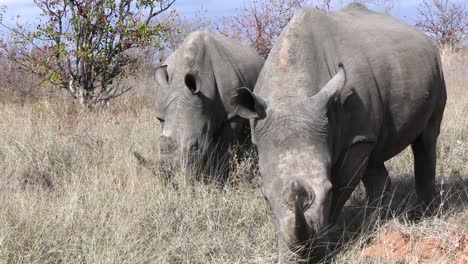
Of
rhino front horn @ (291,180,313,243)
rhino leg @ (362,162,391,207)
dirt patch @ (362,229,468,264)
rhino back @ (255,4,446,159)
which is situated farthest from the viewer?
rhino leg @ (362,162,391,207)

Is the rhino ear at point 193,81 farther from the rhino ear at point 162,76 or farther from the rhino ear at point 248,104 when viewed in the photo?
the rhino ear at point 248,104

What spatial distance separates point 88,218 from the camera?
4621 millimetres

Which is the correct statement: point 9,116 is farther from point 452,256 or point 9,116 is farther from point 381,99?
point 452,256

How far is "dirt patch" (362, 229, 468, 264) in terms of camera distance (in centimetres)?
404

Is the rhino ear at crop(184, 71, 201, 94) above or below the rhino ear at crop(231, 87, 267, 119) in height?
below

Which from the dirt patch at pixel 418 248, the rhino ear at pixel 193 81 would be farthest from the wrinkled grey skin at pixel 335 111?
the rhino ear at pixel 193 81

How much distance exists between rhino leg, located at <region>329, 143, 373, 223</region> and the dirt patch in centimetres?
38

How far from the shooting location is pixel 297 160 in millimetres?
3678

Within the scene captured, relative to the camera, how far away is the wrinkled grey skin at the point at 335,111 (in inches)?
144

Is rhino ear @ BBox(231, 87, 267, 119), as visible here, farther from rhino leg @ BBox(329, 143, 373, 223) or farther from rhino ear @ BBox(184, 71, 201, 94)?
rhino ear @ BBox(184, 71, 201, 94)

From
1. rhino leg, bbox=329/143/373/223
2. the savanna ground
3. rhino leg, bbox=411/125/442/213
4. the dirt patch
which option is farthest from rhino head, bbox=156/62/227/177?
the dirt patch

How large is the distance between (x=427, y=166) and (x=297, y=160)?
2637 mm

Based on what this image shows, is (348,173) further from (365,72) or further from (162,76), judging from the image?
(162,76)

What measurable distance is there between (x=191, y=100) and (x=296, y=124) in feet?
7.95
